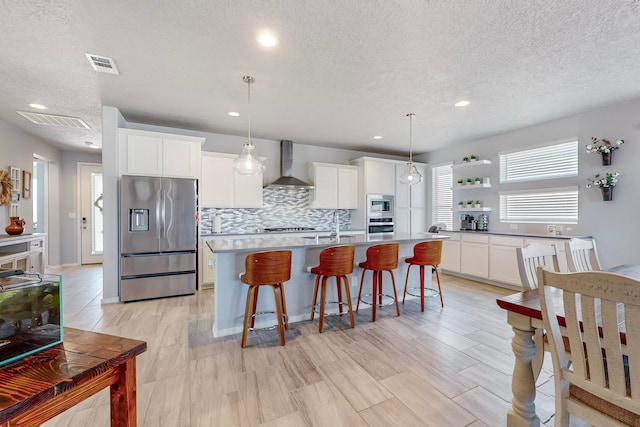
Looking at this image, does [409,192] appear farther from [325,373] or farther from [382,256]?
[325,373]

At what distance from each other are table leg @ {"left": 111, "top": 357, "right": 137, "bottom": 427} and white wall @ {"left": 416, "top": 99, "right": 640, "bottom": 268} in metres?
5.32

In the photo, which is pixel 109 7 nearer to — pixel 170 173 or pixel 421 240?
pixel 170 173

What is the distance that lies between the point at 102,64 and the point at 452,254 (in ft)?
18.9

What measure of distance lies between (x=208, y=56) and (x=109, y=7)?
2.49ft

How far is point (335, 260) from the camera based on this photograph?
2910 millimetres

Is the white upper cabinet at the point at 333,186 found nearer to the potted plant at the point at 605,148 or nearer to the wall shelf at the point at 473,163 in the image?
the wall shelf at the point at 473,163

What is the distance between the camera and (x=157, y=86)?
3.18 meters

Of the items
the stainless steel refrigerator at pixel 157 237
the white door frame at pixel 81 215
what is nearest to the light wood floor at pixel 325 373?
the stainless steel refrigerator at pixel 157 237

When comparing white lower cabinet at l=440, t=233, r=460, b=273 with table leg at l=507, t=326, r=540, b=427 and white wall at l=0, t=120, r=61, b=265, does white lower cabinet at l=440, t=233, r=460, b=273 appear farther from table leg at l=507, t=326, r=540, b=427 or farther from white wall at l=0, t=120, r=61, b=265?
white wall at l=0, t=120, r=61, b=265

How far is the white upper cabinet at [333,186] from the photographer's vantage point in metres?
5.71

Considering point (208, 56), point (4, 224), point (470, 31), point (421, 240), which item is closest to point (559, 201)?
point (421, 240)

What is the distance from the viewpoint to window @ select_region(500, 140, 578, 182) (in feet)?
14.0

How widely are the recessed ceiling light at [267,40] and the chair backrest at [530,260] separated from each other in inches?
94.0

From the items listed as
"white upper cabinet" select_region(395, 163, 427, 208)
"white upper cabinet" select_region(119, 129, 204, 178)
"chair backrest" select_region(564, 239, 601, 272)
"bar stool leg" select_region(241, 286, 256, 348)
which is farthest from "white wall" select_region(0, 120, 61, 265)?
"chair backrest" select_region(564, 239, 601, 272)
